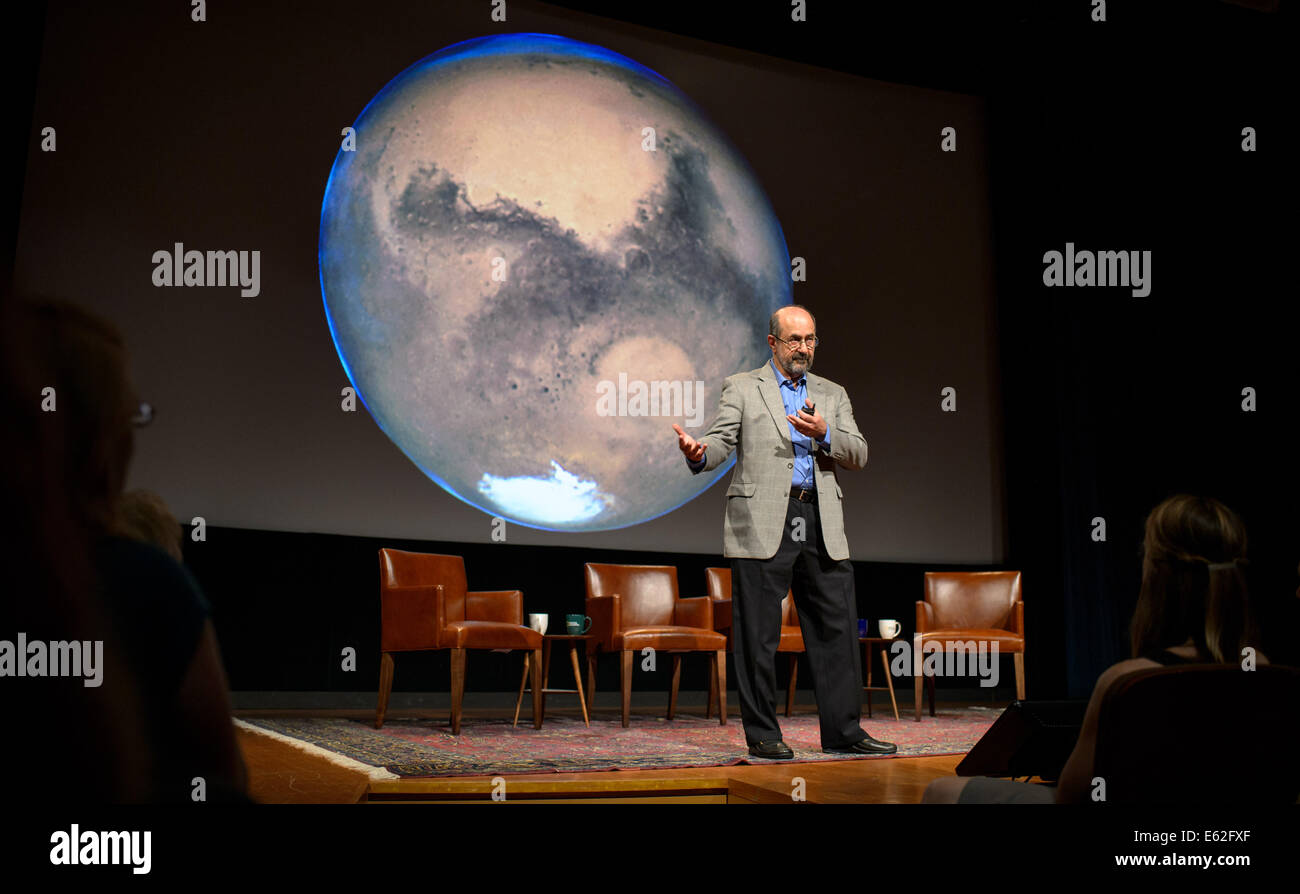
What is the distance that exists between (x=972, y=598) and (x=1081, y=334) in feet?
6.06

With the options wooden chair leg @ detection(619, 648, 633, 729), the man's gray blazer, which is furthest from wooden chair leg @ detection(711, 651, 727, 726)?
the man's gray blazer

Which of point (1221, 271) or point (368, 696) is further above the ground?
point (1221, 271)

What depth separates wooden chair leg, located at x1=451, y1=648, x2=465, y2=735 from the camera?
423cm

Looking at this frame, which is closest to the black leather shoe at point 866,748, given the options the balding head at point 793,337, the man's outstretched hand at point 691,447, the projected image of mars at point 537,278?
the man's outstretched hand at point 691,447

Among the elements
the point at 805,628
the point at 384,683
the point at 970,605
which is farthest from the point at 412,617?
the point at 970,605

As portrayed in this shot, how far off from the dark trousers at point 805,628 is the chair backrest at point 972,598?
9.76 ft

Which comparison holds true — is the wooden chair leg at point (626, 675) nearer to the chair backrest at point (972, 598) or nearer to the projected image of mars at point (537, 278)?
the projected image of mars at point (537, 278)

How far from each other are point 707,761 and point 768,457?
1.01 m

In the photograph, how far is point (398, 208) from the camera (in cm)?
578

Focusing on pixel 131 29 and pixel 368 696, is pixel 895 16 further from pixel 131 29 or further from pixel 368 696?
pixel 368 696

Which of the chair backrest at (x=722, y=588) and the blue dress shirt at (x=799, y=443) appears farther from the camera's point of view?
the chair backrest at (x=722, y=588)

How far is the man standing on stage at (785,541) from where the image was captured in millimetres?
3316

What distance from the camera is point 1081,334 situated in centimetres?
648
